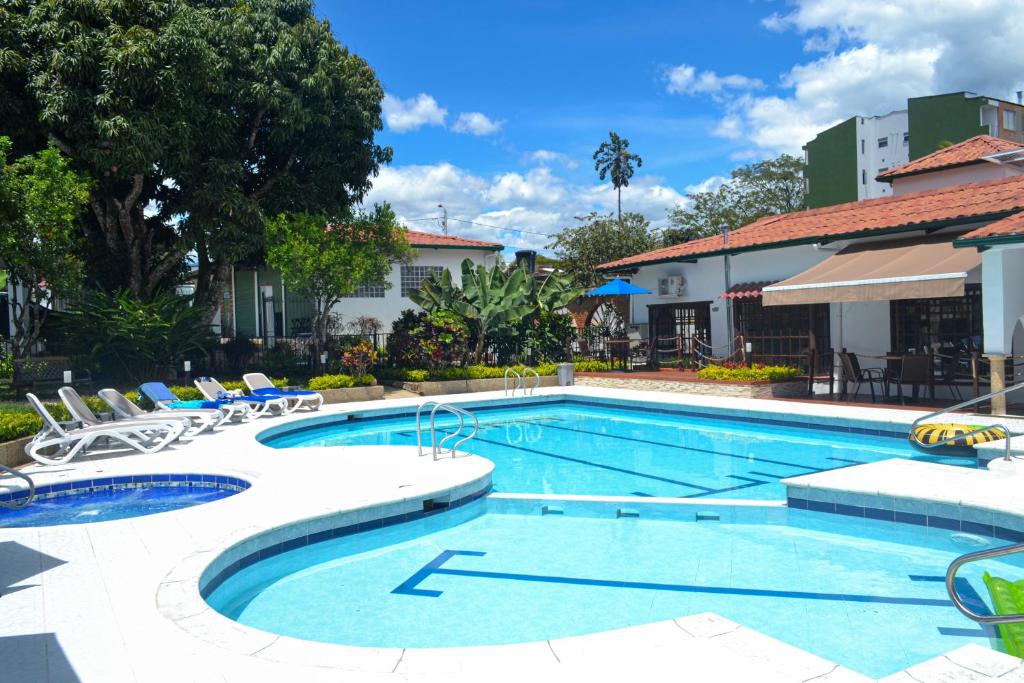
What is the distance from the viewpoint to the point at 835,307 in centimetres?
2002

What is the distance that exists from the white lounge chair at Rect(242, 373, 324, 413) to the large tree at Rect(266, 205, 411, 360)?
3.73 m

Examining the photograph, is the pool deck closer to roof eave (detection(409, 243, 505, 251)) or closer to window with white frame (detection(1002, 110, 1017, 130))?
roof eave (detection(409, 243, 505, 251))

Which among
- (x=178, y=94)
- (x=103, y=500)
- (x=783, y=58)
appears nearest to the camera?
(x=103, y=500)

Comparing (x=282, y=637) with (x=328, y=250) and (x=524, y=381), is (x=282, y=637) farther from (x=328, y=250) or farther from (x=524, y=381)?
(x=328, y=250)

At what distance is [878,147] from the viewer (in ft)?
188

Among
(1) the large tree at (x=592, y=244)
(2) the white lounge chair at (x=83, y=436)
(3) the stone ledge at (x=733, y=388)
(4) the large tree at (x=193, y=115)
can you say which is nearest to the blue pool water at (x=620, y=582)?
(2) the white lounge chair at (x=83, y=436)

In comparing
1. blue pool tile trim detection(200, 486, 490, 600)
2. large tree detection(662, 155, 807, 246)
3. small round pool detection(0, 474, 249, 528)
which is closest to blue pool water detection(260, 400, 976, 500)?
blue pool tile trim detection(200, 486, 490, 600)

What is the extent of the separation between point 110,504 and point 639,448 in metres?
8.95

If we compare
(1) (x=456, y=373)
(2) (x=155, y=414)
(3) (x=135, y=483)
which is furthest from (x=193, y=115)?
(3) (x=135, y=483)

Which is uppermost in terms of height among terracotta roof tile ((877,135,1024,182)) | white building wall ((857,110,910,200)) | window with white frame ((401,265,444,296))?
white building wall ((857,110,910,200))

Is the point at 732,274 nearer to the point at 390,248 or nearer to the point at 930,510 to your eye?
the point at 390,248

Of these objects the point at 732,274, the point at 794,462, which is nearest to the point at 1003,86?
the point at 732,274

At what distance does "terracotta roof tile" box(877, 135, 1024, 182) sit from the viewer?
2233 cm

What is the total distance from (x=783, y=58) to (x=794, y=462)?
27282 mm
